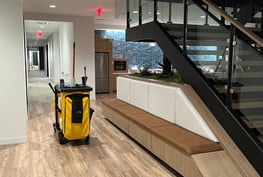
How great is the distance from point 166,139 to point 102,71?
7.70m

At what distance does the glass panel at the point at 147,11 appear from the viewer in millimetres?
5152

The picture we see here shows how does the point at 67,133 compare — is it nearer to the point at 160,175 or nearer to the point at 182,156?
the point at 160,175

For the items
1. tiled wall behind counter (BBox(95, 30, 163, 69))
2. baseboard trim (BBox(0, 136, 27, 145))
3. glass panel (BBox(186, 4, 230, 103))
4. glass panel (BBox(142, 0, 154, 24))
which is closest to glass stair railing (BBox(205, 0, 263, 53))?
glass panel (BBox(186, 4, 230, 103))

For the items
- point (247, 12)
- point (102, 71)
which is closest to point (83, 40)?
point (102, 71)

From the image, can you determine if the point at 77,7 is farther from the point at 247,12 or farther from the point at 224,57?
the point at 224,57

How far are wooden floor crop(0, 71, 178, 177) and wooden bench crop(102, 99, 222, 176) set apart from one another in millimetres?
190

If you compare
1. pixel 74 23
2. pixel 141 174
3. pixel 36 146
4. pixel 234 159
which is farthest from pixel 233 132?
pixel 74 23

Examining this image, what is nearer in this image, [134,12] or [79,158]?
[79,158]

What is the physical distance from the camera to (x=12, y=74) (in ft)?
13.9

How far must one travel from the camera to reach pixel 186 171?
296 cm

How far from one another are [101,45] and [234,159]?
27.6ft

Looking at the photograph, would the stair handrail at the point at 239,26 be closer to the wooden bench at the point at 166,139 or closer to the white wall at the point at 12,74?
the wooden bench at the point at 166,139

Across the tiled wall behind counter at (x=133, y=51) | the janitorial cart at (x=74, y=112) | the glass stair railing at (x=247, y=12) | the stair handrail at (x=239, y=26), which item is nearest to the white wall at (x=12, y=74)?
the janitorial cart at (x=74, y=112)

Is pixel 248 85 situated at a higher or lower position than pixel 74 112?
higher
